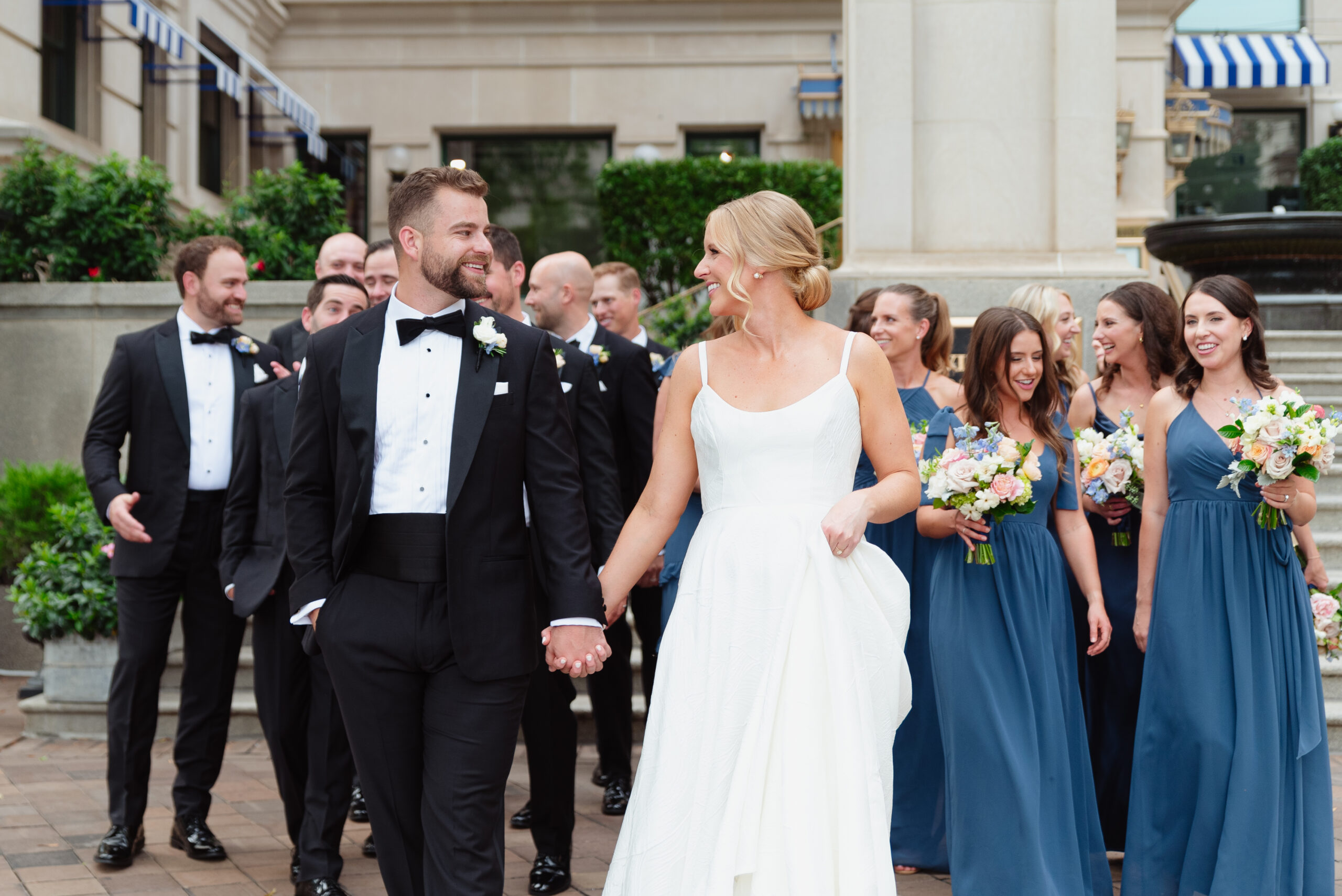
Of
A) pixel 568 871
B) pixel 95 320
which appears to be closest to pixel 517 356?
pixel 568 871

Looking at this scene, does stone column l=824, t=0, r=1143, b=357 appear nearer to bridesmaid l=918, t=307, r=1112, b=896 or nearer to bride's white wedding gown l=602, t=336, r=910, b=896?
bridesmaid l=918, t=307, r=1112, b=896

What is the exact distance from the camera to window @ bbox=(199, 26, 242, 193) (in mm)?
18562

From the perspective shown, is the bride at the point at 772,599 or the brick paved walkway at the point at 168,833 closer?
the bride at the point at 772,599

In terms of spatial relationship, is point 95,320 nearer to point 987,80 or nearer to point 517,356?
point 987,80

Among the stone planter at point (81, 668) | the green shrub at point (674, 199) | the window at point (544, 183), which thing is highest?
the window at point (544, 183)

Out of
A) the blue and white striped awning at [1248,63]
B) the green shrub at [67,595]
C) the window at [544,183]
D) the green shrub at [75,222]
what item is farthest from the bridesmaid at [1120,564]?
the blue and white striped awning at [1248,63]

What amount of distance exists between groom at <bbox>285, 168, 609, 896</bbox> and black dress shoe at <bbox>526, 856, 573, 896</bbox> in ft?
4.80

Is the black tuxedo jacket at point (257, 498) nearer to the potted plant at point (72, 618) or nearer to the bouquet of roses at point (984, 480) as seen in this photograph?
the bouquet of roses at point (984, 480)

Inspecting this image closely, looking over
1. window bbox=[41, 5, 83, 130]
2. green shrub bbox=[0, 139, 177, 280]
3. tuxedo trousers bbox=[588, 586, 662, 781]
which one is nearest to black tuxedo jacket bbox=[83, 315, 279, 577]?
tuxedo trousers bbox=[588, 586, 662, 781]

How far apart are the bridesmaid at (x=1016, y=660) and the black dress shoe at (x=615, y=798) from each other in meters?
1.90

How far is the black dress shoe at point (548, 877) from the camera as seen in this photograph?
5.03 m

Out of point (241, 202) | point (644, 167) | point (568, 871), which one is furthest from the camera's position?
point (644, 167)

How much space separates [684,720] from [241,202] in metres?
9.08

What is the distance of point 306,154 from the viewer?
19.9 m
